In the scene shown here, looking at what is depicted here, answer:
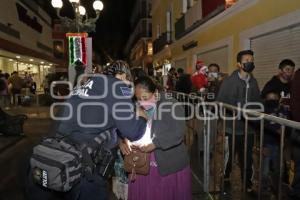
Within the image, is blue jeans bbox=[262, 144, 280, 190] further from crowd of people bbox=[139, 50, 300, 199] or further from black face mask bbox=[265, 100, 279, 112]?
black face mask bbox=[265, 100, 279, 112]

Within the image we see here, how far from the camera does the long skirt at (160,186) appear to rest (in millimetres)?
3703

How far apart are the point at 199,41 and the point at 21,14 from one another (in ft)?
47.5

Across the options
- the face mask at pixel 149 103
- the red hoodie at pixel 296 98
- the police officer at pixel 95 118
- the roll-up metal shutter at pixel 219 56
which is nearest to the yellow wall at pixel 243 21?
the roll-up metal shutter at pixel 219 56

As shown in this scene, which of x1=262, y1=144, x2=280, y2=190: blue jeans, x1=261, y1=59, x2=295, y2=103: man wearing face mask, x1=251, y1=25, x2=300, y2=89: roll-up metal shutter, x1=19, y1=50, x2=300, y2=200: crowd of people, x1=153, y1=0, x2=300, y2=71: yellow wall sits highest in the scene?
x1=153, y1=0, x2=300, y2=71: yellow wall

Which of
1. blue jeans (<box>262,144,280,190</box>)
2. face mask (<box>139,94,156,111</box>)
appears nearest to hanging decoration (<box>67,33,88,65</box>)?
blue jeans (<box>262,144,280,190</box>)

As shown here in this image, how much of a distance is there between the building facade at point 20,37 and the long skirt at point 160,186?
16924 mm

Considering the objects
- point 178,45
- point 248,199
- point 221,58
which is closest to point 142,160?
point 248,199

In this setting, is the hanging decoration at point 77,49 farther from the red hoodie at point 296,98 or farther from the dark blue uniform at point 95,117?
the dark blue uniform at point 95,117

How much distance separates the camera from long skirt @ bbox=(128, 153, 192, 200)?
3.70m

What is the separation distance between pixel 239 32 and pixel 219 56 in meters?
2.49

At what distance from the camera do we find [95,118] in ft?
9.81

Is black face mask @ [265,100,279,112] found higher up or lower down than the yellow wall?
lower down

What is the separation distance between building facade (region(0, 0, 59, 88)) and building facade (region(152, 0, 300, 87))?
905cm

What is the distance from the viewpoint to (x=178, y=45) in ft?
72.7
